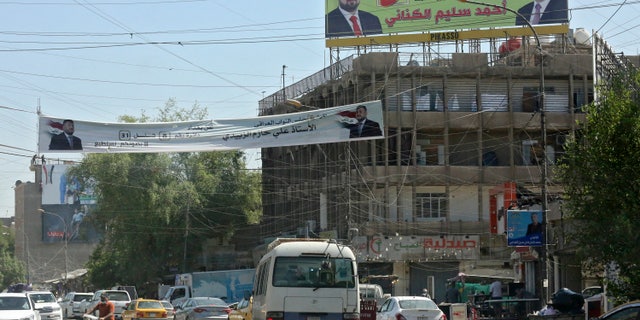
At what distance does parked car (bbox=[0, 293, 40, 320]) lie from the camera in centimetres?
2719

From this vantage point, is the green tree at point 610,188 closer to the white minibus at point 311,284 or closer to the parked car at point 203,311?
the white minibus at point 311,284

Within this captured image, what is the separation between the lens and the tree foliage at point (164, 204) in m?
67.4

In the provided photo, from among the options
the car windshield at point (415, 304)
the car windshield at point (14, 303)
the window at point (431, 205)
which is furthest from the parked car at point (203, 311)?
the window at point (431, 205)

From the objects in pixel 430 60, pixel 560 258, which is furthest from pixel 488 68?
pixel 560 258

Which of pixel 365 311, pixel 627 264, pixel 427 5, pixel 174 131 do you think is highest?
pixel 427 5

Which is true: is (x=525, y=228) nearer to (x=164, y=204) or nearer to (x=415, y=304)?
(x=415, y=304)

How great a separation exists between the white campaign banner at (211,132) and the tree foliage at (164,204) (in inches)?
1478

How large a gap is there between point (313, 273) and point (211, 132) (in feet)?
26.2

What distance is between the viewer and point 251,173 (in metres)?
71.8

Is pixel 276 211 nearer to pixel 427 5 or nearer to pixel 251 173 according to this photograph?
pixel 251 173

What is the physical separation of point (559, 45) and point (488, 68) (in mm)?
5188

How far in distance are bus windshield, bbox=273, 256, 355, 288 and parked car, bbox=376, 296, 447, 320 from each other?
740 centimetres

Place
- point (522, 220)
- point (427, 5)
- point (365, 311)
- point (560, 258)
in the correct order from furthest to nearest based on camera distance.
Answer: point (427, 5)
point (560, 258)
point (522, 220)
point (365, 311)

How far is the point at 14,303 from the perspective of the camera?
2858 centimetres
